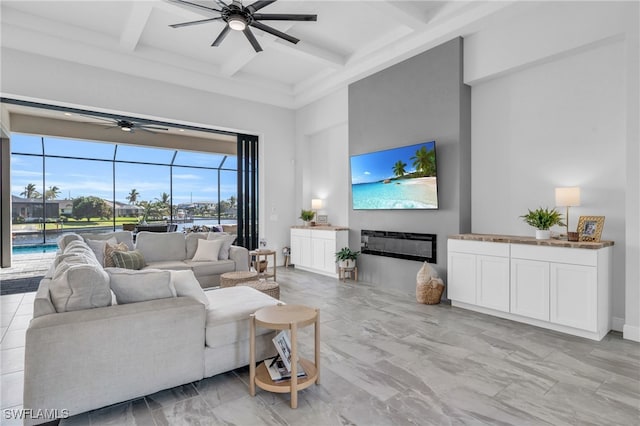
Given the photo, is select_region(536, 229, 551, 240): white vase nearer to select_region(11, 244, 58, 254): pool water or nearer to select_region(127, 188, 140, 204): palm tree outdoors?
select_region(127, 188, 140, 204): palm tree outdoors

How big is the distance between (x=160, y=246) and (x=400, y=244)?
3.76m

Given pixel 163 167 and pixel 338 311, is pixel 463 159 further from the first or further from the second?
pixel 163 167

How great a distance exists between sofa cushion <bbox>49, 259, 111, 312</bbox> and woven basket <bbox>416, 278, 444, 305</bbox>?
3.57 metres

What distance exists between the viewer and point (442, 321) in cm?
368

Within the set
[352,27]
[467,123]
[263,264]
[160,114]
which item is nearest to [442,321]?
[467,123]

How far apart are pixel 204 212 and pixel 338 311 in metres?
8.90

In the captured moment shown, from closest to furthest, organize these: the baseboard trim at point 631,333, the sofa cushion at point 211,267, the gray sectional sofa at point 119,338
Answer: the gray sectional sofa at point 119,338
the baseboard trim at point 631,333
the sofa cushion at point 211,267

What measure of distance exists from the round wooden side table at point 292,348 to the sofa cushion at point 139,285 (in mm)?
644

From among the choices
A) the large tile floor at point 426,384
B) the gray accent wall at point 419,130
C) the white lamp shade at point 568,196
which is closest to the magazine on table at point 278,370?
the large tile floor at point 426,384

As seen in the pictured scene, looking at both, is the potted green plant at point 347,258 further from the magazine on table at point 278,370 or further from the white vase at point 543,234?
the magazine on table at point 278,370

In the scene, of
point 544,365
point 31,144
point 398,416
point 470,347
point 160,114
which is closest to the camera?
point 398,416

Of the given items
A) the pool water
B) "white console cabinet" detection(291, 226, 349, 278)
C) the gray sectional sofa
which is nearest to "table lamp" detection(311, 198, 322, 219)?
"white console cabinet" detection(291, 226, 349, 278)

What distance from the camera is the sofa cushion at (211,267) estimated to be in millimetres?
4867

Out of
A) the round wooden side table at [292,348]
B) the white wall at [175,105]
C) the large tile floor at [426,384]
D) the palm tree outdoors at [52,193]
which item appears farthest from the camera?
the palm tree outdoors at [52,193]
